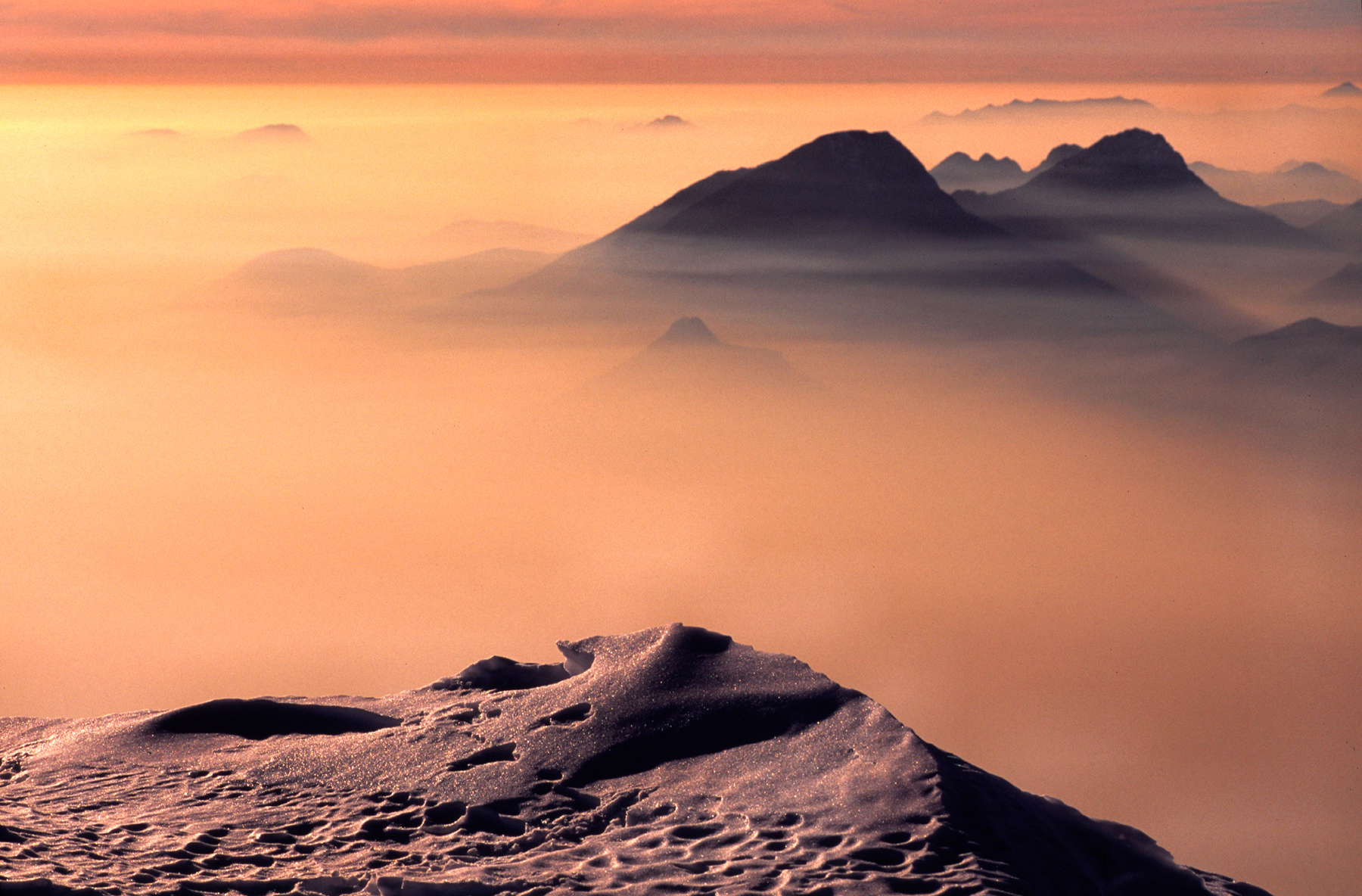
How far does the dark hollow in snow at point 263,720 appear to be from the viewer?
9.67 meters

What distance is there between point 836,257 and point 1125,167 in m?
20.4

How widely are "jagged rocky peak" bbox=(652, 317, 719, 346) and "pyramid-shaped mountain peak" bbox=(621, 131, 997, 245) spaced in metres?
6.74

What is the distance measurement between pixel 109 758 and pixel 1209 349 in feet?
228

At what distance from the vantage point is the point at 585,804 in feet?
25.0

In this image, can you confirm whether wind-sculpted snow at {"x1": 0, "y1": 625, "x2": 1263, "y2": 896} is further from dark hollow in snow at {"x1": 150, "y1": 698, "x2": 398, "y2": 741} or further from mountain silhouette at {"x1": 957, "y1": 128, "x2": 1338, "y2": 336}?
mountain silhouette at {"x1": 957, "y1": 128, "x2": 1338, "y2": 336}

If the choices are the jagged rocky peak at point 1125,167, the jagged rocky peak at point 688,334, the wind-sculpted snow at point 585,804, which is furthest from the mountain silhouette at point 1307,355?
the wind-sculpted snow at point 585,804

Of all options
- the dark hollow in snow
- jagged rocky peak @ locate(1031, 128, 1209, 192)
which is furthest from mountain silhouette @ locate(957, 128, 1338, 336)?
the dark hollow in snow

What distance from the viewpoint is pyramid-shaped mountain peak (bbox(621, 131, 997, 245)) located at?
231 feet

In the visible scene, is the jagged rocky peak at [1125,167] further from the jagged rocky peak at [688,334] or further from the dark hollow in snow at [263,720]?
the dark hollow in snow at [263,720]

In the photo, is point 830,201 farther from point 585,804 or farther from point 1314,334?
point 585,804

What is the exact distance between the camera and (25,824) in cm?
708

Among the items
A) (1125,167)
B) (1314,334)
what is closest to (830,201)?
(1125,167)

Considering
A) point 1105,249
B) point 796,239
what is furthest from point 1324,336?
point 796,239

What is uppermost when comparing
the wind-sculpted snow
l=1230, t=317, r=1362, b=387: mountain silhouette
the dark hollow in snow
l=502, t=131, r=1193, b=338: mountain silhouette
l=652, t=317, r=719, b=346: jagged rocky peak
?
l=502, t=131, r=1193, b=338: mountain silhouette
